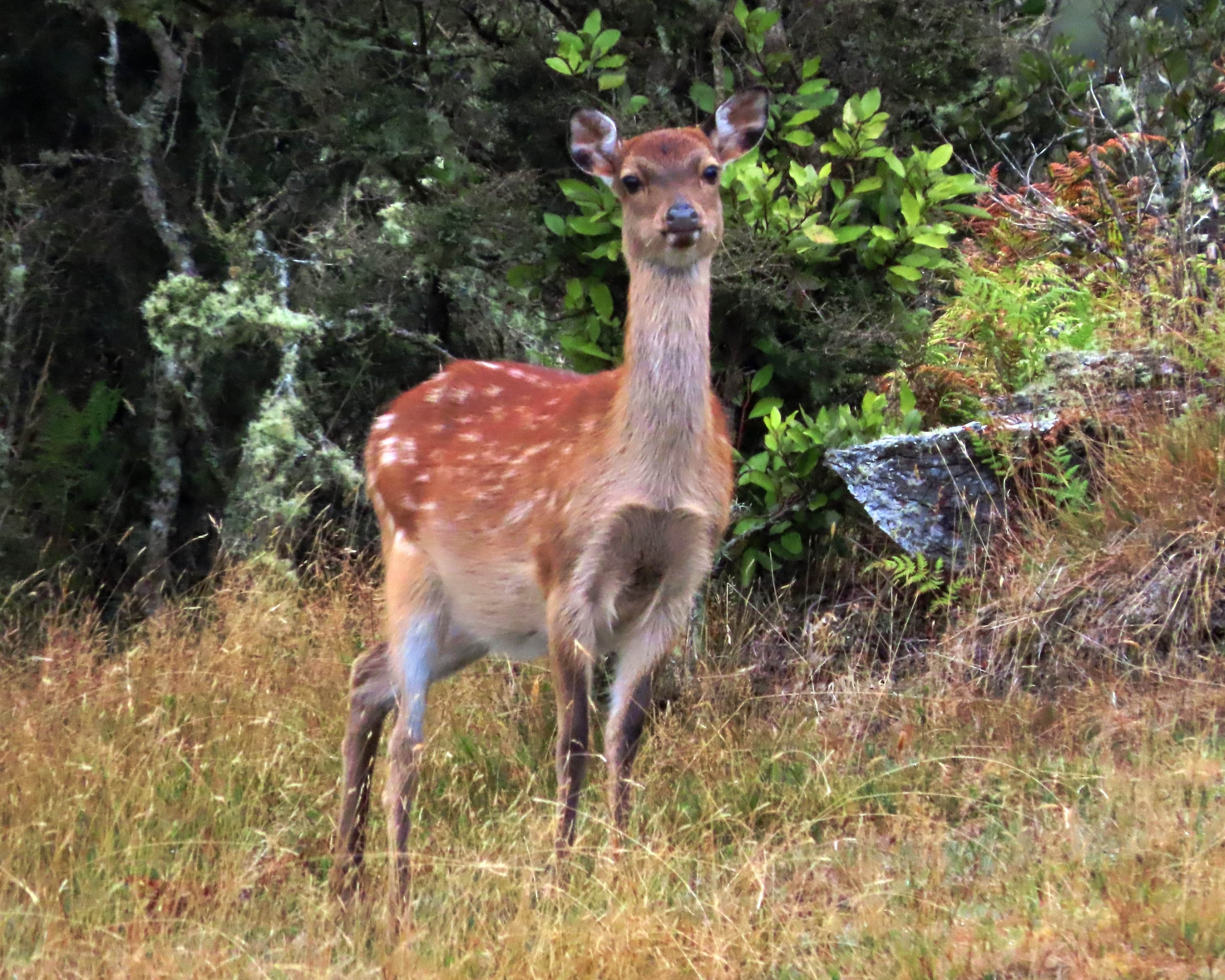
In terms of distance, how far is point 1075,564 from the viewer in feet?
19.5

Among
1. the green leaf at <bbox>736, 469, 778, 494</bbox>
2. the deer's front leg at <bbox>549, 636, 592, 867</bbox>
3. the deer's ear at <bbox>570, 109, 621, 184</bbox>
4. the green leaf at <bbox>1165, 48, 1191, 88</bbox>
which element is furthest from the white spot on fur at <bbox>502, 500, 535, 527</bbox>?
the green leaf at <bbox>1165, 48, 1191, 88</bbox>

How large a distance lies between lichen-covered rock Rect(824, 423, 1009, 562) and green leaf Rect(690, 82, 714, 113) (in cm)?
150

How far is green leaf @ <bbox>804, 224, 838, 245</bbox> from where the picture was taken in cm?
614

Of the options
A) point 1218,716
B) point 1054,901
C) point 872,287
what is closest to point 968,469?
point 872,287

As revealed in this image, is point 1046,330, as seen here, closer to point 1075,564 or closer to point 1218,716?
point 1075,564

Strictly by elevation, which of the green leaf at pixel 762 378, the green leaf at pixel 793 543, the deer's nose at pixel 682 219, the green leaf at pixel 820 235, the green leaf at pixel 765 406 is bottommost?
the green leaf at pixel 793 543

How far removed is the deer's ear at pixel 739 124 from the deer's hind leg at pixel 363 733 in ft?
6.91

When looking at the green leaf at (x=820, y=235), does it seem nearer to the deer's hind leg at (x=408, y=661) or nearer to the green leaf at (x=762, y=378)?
the green leaf at (x=762, y=378)

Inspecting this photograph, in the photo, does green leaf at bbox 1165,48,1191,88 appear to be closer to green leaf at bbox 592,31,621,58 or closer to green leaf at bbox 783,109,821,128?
green leaf at bbox 783,109,821,128

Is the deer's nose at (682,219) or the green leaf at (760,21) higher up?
the green leaf at (760,21)

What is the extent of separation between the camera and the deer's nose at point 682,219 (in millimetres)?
4871

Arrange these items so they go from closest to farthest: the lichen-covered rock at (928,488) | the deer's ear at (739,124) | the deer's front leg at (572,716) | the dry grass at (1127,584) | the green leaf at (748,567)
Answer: the deer's front leg at (572,716) → the deer's ear at (739,124) → the dry grass at (1127,584) → the lichen-covered rock at (928,488) → the green leaf at (748,567)

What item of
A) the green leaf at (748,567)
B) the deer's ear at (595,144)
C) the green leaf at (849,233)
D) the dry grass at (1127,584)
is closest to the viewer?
the deer's ear at (595,144)

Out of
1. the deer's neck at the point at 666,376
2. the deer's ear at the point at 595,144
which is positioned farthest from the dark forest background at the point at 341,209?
the deer's neck at the point at 666,376
